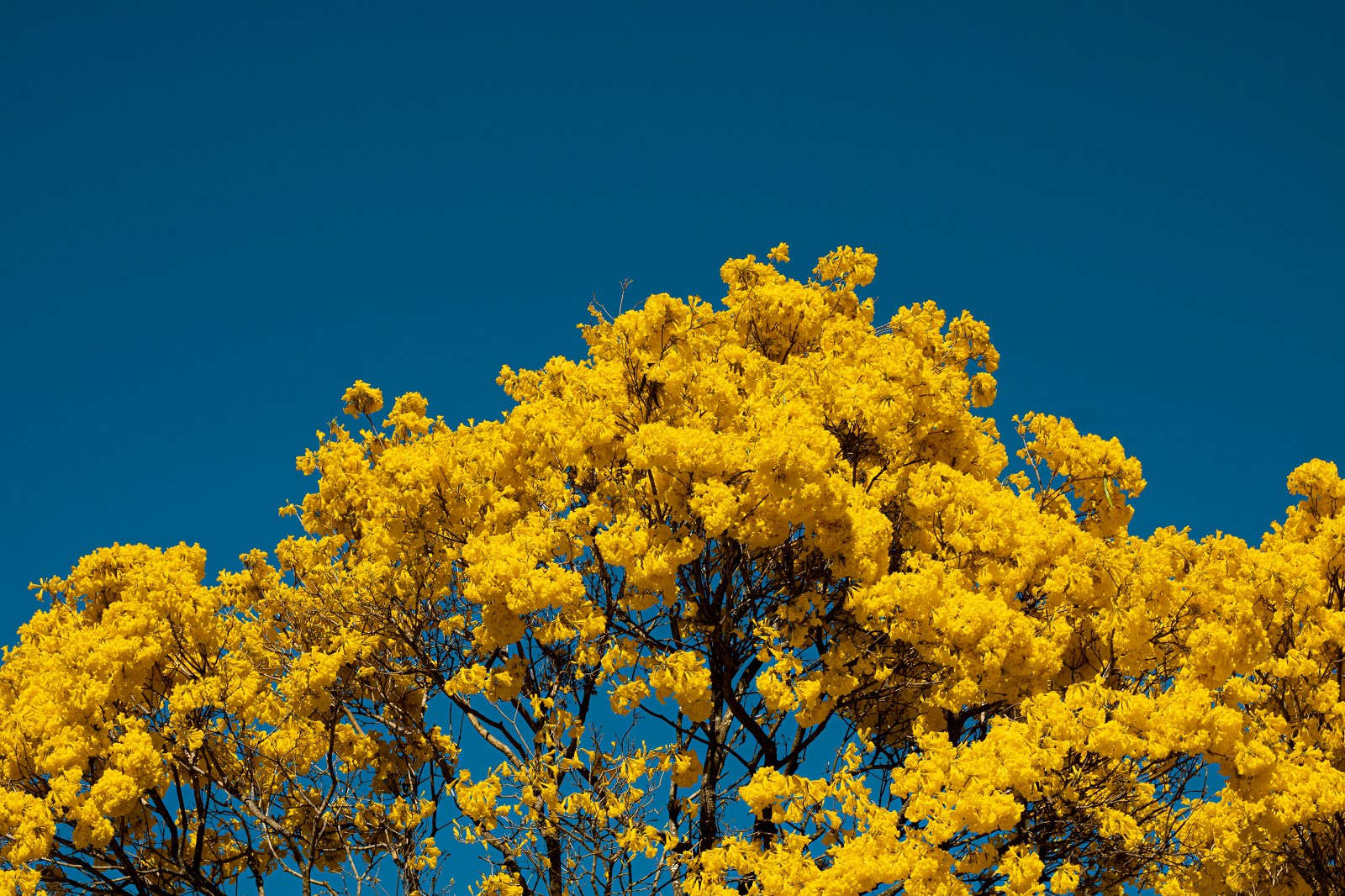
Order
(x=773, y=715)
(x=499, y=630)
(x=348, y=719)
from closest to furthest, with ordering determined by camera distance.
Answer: (x=499, y=630) → (x=773, y=715) → (x=348, y=719)

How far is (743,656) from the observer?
11.9 metres

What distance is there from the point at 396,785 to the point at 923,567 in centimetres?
725

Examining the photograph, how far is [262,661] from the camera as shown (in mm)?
13562

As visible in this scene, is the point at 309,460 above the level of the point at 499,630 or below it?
above

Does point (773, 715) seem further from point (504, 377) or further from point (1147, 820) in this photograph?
point (504, 377)

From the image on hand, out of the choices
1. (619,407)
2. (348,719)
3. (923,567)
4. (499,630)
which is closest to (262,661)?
(348,719)

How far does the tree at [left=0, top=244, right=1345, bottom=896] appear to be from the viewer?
1032cm

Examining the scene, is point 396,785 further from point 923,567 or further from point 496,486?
point 923,567

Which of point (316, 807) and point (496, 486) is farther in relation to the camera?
point (316, 807)

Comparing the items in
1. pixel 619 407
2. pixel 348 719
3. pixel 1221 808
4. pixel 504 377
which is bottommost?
pixel 1221 808

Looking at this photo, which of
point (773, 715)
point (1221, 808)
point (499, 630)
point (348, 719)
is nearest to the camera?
point (1221, 808)

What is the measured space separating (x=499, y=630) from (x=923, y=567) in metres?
4.22

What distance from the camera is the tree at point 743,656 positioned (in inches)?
406

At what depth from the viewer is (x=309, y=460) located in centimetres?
1534
